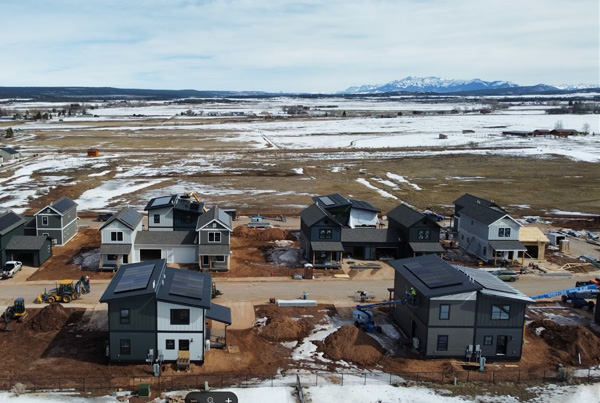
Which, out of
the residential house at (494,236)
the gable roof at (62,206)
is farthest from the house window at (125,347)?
the residential house at (494,236)

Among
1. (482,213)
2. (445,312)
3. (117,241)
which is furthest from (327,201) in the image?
(445,312)

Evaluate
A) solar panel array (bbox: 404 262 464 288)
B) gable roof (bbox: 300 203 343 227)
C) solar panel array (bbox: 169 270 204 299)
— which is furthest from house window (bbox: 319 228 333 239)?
solar panel array (bbox: 169 270 204 299)

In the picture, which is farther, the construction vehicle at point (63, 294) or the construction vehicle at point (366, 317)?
the construction vehicle at point (63, 294)

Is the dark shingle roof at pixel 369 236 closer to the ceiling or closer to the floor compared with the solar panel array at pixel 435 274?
closer to the floor

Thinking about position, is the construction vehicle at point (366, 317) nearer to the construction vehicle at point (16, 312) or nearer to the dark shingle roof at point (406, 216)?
the dark shingle roof at point (406, 216)

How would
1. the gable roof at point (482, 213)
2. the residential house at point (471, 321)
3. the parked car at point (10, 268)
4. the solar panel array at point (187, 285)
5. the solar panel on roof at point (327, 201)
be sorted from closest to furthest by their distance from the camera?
the solar panel array at point (187, 285) < the residential house at point (471, 321) < the parked car at point (10, 268) < the gable roof at point (482, 213) < the solar panel on roof at point (327, 201)

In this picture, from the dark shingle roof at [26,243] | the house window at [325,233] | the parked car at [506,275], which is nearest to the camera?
the parked car at [506,275]
